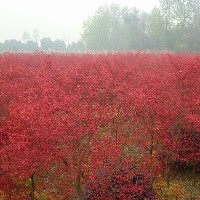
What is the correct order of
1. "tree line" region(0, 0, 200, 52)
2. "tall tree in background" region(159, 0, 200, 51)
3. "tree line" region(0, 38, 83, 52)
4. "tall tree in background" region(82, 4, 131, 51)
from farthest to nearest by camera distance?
"tree line" region(0, 38, 83, 52), "tall tree in background" region(82, 4, 131, 51), "tree line" region(0, 0, 200, 52), "tall tree in background" region(159, 0, 200, 51)

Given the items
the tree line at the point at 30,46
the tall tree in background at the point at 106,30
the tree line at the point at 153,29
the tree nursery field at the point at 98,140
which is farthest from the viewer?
the tree line at the point at 30,46

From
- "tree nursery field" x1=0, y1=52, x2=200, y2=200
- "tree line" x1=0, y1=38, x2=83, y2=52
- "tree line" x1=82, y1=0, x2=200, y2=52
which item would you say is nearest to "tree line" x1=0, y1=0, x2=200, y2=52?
"tree line" x1=82, y1=0, x2=200, y2=52

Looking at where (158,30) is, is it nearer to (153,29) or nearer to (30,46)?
(153,29)

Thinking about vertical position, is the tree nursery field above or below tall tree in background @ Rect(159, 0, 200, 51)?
below

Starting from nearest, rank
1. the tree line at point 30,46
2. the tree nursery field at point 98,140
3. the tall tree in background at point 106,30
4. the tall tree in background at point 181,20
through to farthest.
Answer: the tree nursery field at point 98,140, the tall tree in background at point 181,20, the tall tree in background at point 106,30, the tree line at point 30,46

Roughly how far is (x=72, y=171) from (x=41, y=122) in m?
4.32

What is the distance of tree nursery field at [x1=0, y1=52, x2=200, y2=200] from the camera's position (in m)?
17.1

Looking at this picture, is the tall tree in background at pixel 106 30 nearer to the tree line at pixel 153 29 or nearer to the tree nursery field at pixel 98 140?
the tree line at pixel 153 29

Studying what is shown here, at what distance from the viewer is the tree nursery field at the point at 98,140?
1714 centimetres

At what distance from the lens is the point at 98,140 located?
2300 centimetres

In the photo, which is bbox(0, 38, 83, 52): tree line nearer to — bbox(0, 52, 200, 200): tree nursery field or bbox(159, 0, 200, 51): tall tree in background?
bbox(159, 0, 200, 51): tall tree in background

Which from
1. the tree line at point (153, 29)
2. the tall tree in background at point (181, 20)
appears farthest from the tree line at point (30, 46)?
the tall tree in background at point (181, 20)

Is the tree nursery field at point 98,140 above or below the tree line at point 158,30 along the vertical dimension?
below

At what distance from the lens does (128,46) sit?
7856cm
